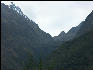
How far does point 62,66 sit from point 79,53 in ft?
34.4

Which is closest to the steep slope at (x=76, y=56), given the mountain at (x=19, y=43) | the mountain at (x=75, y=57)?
the mountain at (x=75, y=57)

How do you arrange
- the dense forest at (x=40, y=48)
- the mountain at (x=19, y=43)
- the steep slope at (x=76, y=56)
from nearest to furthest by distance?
the steep slope at (x=76, y=56) → the dense forest at (x=40, y=48) → the mountain at (x=19, y=43)

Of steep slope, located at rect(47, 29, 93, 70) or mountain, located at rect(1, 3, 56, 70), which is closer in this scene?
steep slope, located at rect(47, 29, 93, 70)

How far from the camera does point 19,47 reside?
156 meters

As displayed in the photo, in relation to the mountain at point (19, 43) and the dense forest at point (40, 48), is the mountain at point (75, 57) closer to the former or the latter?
the dense forest at point (40, 48)

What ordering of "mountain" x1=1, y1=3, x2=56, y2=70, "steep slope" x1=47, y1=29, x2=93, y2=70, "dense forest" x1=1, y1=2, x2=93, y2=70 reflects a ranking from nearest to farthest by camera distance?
1. "steep slope" x1=47, y1=29, x2=93, y2=70
2. "dense forest" x1=1, y1=2, x2=93, y2=70
3. "mountain" x1=1, y1=3, x2=56, y2=70

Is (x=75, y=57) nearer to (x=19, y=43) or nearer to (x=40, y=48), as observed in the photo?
(x=19, y=43)

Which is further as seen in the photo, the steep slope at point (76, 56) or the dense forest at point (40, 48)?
the dense forest at point (40, 48)

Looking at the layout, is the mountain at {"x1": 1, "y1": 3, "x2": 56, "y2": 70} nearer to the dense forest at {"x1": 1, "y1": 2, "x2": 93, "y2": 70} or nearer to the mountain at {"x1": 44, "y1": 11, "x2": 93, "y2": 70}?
the dense forest at {"x1": 1, "y1": 2, "x2": 93, "y2": 70}

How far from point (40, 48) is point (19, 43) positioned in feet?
55.7

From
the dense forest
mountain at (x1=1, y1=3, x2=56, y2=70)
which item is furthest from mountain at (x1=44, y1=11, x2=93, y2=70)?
mountain at (x1=1, y1=3, x2=56, y2=70)

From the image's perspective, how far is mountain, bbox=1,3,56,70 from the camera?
449ft

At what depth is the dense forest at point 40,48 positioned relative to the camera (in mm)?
103438

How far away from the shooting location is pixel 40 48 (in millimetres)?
171000
